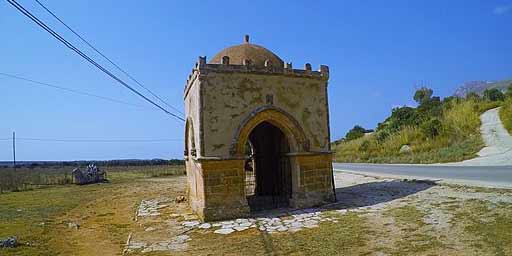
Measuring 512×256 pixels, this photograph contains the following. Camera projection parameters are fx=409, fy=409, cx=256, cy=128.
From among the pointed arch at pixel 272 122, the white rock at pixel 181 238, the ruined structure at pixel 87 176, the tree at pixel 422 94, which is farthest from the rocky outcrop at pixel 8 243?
the tree at pixel 422 94

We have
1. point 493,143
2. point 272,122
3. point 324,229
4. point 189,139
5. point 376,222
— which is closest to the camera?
point 324,229

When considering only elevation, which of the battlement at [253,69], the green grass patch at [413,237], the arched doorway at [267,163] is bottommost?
the green grass patch at [413,237]

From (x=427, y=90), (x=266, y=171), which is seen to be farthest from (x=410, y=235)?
(x=427, y=90)

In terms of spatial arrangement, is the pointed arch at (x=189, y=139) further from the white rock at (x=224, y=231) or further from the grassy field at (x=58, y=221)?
the white rock at (x=224, y=231)

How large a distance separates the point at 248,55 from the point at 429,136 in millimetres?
21720

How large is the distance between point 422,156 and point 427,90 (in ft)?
97.0

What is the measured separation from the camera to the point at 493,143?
2442 centimetres

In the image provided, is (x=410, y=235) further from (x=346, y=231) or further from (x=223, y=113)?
(x=223, y=113)

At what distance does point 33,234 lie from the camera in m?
11.1

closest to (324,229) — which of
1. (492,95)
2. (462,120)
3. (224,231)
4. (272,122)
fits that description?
(224,231)

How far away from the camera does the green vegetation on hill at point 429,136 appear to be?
1013 inches

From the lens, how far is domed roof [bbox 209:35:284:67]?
1337cm

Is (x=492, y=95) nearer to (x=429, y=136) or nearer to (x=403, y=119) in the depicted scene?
(x=403, y=119)

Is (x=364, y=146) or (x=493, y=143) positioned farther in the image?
(x=364, y=146)
